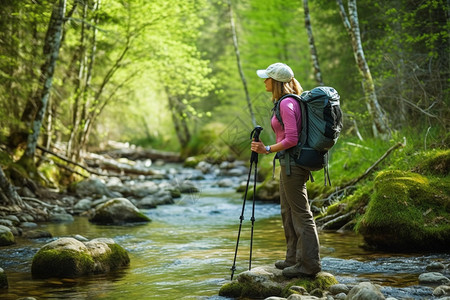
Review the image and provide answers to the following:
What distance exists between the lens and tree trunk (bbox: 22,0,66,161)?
1342 centimetres

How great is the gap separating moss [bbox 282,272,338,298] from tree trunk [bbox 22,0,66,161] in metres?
10.1

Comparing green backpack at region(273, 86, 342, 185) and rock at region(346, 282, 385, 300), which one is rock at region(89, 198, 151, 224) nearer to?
green backpack at region(273, 86, 342, 185)

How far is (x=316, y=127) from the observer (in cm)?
488

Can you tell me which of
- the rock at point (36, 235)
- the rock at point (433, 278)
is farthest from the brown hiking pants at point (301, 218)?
the rock at point (36, 235)

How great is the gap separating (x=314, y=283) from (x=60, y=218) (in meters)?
8.16

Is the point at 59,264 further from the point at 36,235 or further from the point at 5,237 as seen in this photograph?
the point at 36,235

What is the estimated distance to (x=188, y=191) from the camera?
19.0 m

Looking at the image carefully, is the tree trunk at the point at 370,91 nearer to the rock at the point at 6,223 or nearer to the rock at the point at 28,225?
the rock at the point at 28,225

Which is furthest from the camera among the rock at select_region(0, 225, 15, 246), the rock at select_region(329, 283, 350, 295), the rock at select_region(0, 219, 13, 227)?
the rock at select_region(0, 219, 13, 227)

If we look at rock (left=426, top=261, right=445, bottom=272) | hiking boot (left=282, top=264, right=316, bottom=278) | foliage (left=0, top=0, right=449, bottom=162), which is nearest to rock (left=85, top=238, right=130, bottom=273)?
hiking boot (left=282, top=264, right=316, bottom=278)

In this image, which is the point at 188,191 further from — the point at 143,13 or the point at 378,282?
the point at 378,282

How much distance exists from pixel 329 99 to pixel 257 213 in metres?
8.27

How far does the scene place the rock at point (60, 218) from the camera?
1183cm

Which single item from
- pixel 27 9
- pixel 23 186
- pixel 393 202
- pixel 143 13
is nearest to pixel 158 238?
pixel 393 202
